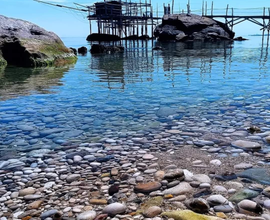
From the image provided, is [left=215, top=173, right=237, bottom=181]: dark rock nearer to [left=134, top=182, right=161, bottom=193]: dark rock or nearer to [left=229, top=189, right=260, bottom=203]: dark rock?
[left=229, top=189, right=260, bottom=203]: dark rock

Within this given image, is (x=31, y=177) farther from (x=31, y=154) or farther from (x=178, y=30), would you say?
(x=178, y=30)

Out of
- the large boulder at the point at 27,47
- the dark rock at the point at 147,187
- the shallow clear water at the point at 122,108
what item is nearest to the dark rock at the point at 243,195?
the dark rock at the point at 147,187

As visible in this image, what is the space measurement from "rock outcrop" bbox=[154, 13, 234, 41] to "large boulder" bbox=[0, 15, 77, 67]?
35.7 metres

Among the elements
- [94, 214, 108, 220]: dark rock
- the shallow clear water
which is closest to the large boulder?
the shallow clear water

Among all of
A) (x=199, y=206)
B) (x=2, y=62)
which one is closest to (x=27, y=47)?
(x=2, y=62)

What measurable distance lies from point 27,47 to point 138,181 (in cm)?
1559

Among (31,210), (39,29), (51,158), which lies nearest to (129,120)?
(51,158)

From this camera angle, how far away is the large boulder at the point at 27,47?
16.6 meters

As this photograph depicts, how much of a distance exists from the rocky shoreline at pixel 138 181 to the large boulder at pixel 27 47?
1363cm

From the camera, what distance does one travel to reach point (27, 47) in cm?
1681

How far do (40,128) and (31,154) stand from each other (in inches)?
44.0

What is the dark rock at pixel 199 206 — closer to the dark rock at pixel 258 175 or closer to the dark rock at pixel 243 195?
the dark rock at pixel 243 195

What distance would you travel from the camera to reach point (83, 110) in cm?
620

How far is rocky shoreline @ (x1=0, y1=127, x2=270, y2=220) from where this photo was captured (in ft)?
8.31
